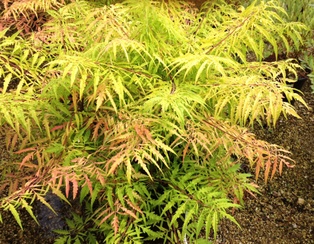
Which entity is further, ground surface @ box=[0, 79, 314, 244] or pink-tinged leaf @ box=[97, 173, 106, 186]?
ground surface @ box=[0, 79, 314, 244]

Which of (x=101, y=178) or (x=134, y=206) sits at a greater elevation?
(x=101, y=178)

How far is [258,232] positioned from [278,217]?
19 centimetres

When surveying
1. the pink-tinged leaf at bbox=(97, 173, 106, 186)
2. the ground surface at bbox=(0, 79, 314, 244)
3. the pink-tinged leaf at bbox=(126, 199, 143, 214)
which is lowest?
the ground surface at bbox=(0, 79, 314, 244)

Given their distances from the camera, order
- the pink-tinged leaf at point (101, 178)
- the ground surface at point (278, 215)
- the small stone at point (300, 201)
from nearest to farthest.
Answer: the pink-tinged leaf at point (101, 178)
the ground surface at point (278, 215)
the small stone at point (300, 201)

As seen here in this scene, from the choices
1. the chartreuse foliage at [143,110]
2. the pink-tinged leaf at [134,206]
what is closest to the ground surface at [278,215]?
the chartreuse foliage at [143,110]

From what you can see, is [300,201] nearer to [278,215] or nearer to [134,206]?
[278,215]

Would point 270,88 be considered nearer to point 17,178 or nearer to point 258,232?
point 17,178

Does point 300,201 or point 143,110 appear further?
point 300,201

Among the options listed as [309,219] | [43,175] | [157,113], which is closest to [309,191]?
[309,219]

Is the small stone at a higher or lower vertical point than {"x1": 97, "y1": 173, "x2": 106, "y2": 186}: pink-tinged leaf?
lower

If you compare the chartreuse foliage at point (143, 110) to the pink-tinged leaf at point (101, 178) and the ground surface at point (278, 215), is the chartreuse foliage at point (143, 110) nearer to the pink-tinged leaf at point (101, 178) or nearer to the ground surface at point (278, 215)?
the pink-tinged leaf at point (101, 178)

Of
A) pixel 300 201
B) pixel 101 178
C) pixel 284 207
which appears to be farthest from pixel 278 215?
pixel 101 178

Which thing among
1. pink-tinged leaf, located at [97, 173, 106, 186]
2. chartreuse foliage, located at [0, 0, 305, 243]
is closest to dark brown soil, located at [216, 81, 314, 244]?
chartreuse foliage, located at [0, 0, 305, 243]

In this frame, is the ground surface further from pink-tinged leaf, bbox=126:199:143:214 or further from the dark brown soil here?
pink-tinged leaf, bbox=126:199:143:214
